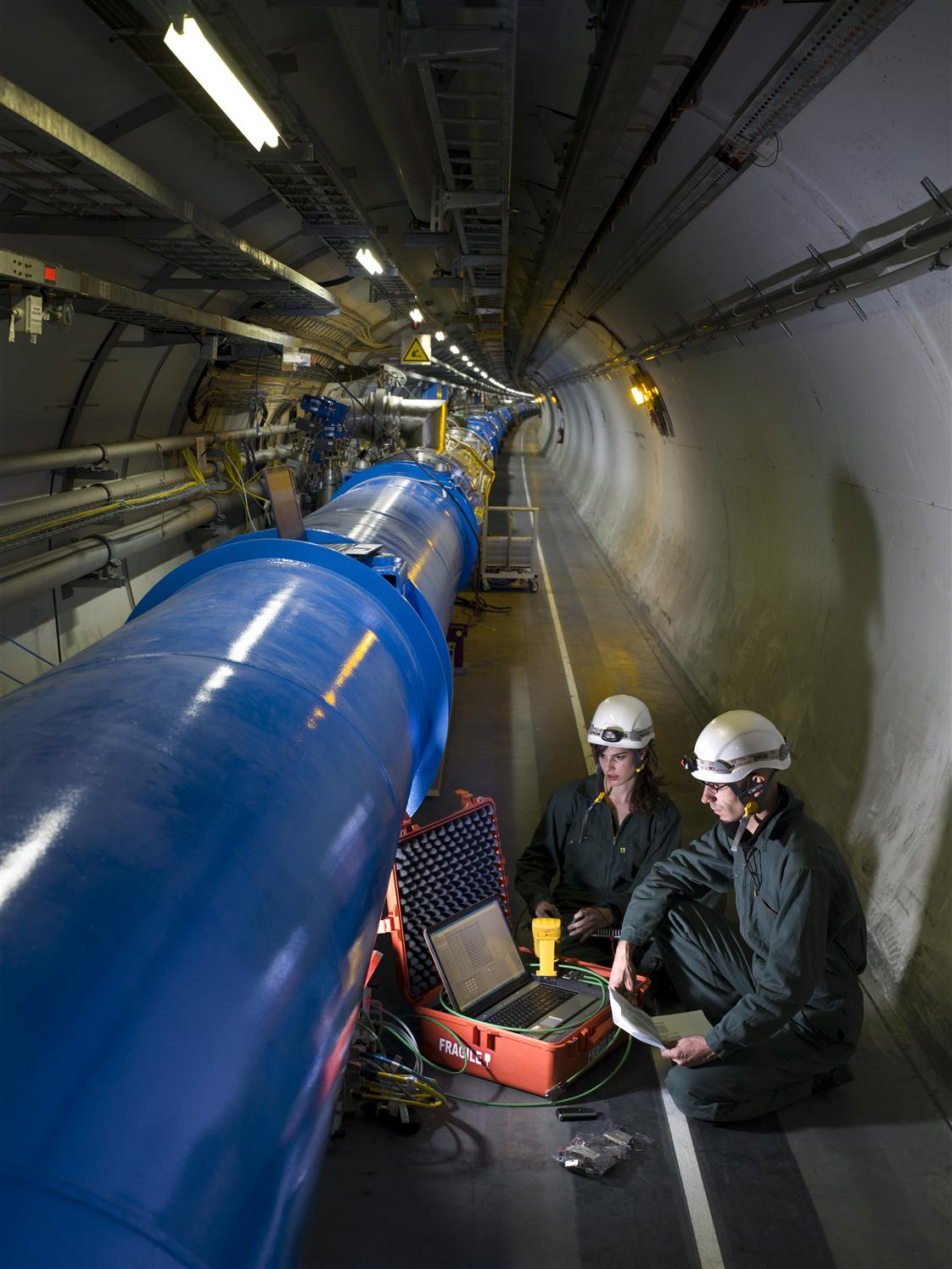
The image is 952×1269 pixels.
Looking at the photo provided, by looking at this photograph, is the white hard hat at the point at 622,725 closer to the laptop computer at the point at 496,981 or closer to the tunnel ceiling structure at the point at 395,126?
the laptop computer at the point at 496,981

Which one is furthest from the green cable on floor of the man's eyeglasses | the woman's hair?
the man's eyeglasses

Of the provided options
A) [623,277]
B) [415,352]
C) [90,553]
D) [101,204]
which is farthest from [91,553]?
[415,352]

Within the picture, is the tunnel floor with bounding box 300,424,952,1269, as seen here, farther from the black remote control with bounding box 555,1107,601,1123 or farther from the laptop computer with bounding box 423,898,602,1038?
the laptop computer with bounding box 423,898,602,1038

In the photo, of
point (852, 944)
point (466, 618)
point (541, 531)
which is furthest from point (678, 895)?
point (541, 531)

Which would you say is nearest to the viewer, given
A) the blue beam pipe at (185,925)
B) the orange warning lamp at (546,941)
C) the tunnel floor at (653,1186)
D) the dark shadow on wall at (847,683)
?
the blue beam pipe at (185,925)

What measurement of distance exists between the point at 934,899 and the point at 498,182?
432 centimetres

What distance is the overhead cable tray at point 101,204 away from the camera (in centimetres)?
306

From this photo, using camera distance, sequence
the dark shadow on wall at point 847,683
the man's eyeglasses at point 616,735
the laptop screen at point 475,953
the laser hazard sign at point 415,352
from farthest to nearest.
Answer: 1. the laser hazard sign at point 415,352
2. the dark shadow on wall at point 847,683
3. the man's eyeglasses at point 616,735
4. the laptop screen at point 475,953

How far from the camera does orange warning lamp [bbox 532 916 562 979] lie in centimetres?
380

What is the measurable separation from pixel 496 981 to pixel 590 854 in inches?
30.0

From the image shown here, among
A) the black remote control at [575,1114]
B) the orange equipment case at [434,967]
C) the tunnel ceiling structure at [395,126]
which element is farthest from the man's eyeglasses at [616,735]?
the tunnel ceiling structure at [395,126]

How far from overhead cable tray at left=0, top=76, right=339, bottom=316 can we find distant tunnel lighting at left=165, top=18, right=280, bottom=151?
1.50ft

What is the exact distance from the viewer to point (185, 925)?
1.38 m

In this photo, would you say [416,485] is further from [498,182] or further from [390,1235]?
[390,1235]
